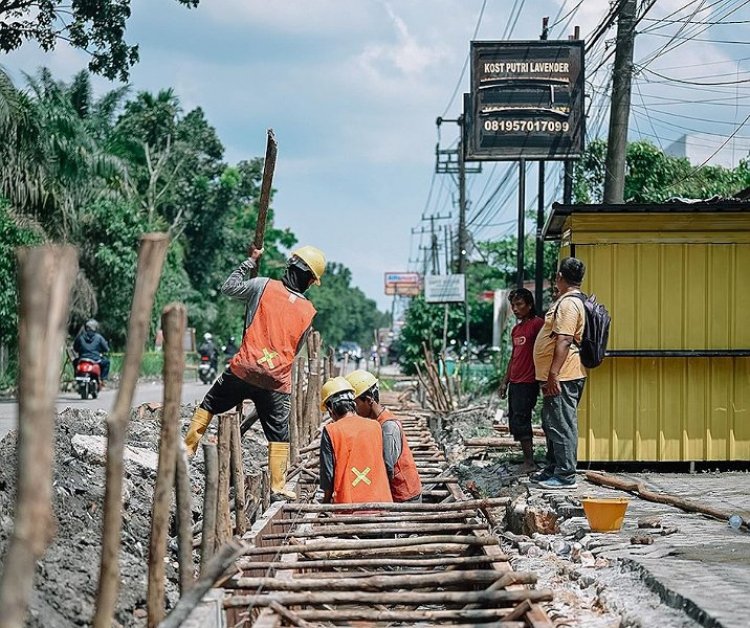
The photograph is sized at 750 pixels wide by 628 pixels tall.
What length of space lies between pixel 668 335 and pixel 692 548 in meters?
3.56

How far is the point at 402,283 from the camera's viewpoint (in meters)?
63.3

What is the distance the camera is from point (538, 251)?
14.6 m

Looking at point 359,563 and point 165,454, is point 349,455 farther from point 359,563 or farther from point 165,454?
point 165,454

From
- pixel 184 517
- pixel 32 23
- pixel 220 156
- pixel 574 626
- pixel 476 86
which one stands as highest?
pixel 220 156

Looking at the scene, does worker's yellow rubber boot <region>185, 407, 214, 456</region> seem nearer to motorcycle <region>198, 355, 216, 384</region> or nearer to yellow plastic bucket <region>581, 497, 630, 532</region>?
yellow plastic bucket <region>581, 497, 630, 532</region>

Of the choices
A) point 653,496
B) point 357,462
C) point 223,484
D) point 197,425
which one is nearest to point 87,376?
point 197,425

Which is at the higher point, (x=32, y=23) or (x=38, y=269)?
→ (x=32, y=23)

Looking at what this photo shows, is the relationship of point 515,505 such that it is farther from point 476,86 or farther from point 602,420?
point 476,86

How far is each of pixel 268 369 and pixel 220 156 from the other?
1399 inches

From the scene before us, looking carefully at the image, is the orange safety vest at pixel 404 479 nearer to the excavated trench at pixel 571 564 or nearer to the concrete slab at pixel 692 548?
the excavated trench at pixel 571 564

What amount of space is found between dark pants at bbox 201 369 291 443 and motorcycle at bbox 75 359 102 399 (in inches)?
475

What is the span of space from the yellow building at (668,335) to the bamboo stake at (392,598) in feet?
14.7

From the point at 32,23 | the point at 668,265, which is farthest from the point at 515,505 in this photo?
the point at 32,23

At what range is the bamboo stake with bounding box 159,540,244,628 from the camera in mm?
3885
